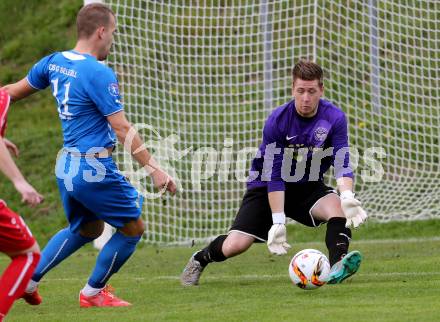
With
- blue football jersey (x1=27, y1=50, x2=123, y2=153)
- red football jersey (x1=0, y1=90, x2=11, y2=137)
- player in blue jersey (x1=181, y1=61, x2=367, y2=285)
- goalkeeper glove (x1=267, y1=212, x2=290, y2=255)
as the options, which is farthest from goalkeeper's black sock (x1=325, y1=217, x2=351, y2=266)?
red football jersey (x1=0, y1=90, x2=11, y2=137)

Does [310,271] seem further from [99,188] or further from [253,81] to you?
[253,81]

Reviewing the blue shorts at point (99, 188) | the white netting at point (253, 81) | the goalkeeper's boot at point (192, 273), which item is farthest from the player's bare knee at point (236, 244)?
the white netting at point (253, 81)

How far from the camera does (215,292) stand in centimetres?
741

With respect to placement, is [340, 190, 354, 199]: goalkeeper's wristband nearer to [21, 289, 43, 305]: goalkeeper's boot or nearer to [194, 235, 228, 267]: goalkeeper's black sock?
[194, 235, 228, 267]: goalkeeper's black sock

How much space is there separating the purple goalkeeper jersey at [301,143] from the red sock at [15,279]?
8.66ft

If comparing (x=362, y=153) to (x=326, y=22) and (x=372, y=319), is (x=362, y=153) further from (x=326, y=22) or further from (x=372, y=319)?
(x=372, y=319)

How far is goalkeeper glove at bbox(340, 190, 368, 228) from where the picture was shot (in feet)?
23.6

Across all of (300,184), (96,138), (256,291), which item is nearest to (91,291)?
(96,138)

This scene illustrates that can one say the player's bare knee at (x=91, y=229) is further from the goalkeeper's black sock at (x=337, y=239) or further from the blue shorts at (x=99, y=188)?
the goalkeeper's black sock at (x=337, y=239)

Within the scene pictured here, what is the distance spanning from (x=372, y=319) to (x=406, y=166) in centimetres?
731

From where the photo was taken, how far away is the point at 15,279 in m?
5.30

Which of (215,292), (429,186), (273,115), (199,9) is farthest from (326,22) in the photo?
(215,292)

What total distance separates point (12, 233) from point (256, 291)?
2.55m

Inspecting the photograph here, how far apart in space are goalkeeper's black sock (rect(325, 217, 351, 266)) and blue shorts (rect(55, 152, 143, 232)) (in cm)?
157
